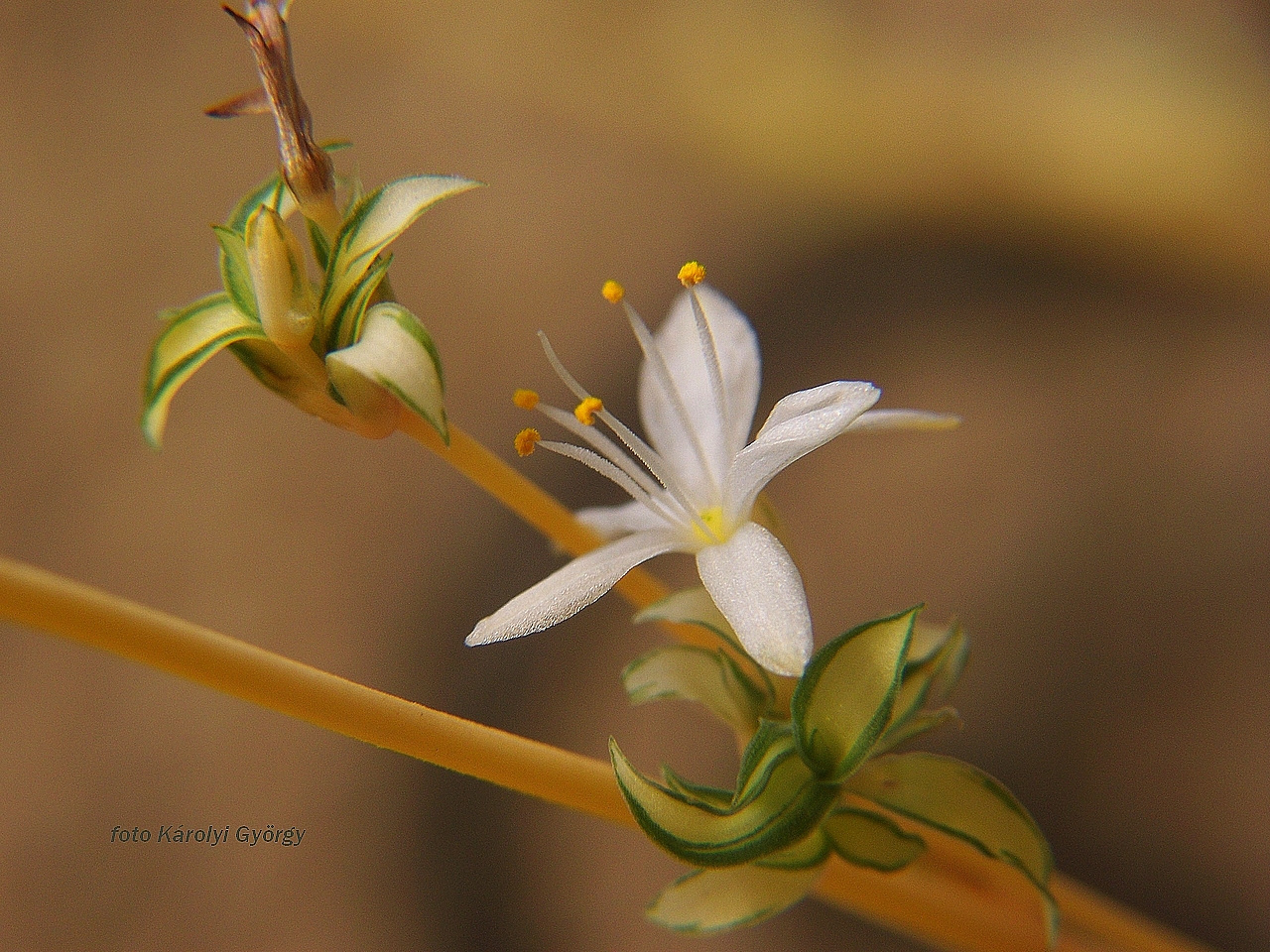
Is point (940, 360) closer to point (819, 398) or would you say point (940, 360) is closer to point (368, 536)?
point (368, 536)

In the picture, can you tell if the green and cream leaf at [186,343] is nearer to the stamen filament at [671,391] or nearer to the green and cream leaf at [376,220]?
the green and cream leaf at [376,220]

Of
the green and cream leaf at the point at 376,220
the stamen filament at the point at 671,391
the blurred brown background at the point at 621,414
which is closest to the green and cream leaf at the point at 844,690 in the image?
the stamen filament at the point at 671,391

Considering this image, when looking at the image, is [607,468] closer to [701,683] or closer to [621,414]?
[701,683]

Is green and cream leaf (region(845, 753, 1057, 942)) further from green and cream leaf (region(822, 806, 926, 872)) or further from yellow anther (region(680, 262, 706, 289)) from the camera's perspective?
yellow anther (region(680, 262, 706, 289))

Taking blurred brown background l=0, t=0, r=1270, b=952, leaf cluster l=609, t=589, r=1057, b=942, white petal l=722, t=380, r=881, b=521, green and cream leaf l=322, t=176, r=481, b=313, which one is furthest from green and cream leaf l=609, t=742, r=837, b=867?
blurred brown background l=0, t=0, r=1270, b=952

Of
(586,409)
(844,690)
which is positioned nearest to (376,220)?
(586,409)

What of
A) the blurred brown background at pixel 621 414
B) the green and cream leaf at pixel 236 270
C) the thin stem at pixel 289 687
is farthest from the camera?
the blurred brown background at pixel 621 414
